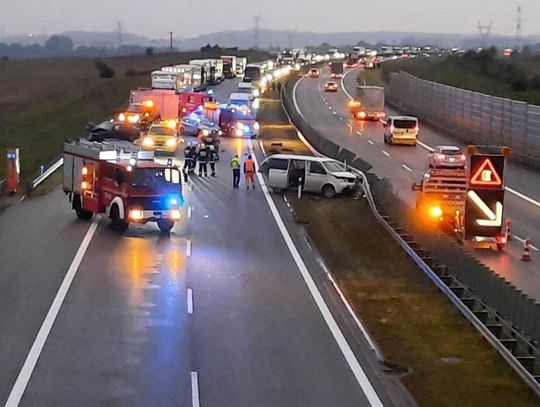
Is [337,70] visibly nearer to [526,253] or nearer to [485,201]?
[485,201]

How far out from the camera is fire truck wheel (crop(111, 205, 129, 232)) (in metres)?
33.8

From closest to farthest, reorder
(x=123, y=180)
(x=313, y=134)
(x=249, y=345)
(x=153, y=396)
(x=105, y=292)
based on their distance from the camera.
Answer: (x=153, y=396) < (x=249, y=345) < (x=105, y=292) < (x=123, y=180) < (x=313, y=134)

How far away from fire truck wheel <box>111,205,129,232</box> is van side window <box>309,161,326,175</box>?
11.7 m

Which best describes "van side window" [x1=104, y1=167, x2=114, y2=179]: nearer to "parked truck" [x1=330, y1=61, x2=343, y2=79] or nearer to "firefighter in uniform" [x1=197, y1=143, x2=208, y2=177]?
"firefighter in uniform" [x1=197, y1=143, x2=208, y2=177]

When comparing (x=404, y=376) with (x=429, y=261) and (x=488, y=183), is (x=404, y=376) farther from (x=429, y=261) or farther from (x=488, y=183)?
(x=488, y=183)

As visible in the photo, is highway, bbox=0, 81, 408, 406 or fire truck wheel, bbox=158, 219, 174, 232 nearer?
highway, bbox=0, 81, 408, 406

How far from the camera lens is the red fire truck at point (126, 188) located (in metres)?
33.5

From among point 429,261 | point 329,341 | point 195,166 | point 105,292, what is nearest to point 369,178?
point 195,166

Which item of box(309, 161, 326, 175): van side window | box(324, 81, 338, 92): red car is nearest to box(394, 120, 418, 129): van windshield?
box(309, 161, 326, 175): van side window

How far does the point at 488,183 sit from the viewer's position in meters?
31.2

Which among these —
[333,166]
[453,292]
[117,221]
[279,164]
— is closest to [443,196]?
[333,166]

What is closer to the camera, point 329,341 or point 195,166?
point 329,341

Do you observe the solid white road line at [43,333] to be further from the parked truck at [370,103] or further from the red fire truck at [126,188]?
the parked truck at [370,103]

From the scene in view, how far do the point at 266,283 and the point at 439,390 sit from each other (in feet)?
31.3
